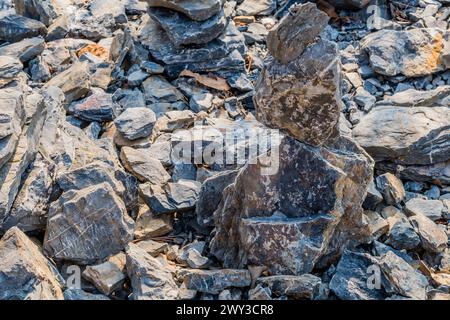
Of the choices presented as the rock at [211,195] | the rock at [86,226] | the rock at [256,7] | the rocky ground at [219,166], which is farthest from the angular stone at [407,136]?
the rock at [256,7]

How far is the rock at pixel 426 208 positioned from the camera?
557cm

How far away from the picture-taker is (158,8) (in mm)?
7680

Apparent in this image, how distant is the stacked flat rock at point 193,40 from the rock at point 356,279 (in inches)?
134

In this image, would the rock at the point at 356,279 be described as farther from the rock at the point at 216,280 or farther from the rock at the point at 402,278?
the rock at the point at 216,280

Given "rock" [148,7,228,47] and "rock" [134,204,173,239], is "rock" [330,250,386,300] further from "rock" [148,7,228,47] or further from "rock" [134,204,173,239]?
"rock" [148,7,228,47]

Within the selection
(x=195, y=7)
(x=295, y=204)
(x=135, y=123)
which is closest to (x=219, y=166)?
(x=135, y=123)

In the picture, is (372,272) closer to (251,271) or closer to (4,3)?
(251,271)

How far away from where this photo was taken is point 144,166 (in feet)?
19.2

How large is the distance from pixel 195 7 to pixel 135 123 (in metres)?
1.88

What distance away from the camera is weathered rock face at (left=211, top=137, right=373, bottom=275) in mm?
4617

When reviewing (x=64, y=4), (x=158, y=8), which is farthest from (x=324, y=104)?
(x=64, y=4)

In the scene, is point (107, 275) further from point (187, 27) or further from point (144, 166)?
Result: point (187, 27)

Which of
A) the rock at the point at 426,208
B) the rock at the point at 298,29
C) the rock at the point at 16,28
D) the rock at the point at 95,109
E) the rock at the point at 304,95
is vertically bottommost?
the rock at the point at 426,208

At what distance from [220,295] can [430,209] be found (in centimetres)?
227
